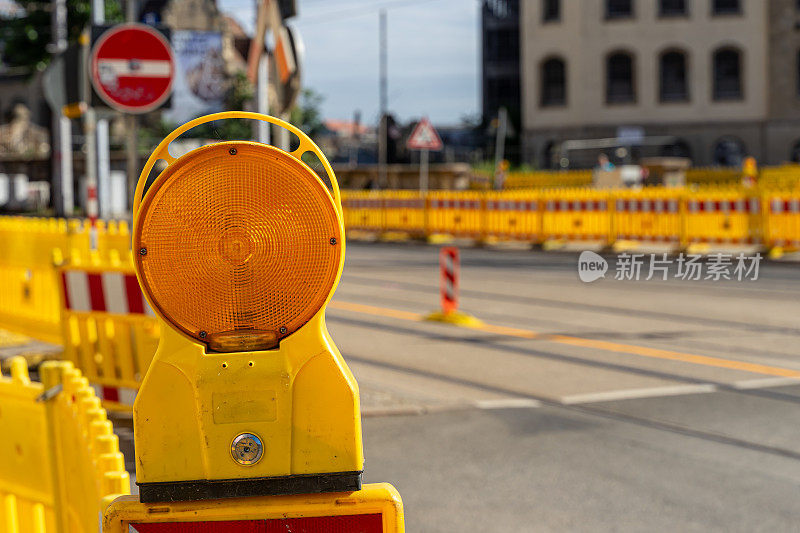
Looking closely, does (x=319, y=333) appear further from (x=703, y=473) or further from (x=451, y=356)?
(x=451, y=356)

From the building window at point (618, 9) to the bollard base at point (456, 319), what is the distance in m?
46.4

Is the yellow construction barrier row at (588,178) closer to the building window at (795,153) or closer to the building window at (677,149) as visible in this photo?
the building window at (677,149)

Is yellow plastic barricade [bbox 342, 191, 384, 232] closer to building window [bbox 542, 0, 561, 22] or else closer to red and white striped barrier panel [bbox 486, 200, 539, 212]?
red and white striped barrier panel [bbox 486, 200, 539, 212]

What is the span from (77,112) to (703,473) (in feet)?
21.6

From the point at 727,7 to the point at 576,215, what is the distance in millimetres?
36410

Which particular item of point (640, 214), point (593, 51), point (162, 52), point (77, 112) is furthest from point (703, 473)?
point (593, 51)

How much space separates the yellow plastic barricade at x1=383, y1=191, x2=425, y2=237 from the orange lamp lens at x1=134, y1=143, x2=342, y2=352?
2403 centimetres

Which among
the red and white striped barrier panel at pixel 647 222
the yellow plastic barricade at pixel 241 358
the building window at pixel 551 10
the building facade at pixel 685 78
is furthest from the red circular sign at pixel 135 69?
the building window at pixel 551 10

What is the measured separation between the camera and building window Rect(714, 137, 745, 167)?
185 ft

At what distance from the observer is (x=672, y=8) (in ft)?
184

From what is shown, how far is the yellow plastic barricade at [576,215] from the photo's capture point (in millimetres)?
23078

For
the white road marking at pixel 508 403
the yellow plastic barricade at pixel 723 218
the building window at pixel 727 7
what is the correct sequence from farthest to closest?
the building window at pixel 727 7 < the yellow plastic barricade at pixel 723 218 < the white road marking at pixel 508 403

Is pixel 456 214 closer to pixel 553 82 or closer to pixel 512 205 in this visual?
pixel 512 205

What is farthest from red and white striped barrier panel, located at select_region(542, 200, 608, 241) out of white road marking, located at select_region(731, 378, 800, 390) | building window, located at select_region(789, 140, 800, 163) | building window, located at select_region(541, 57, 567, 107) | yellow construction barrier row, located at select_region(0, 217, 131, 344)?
building window, located at select_region(789, 140, 800, 163)
